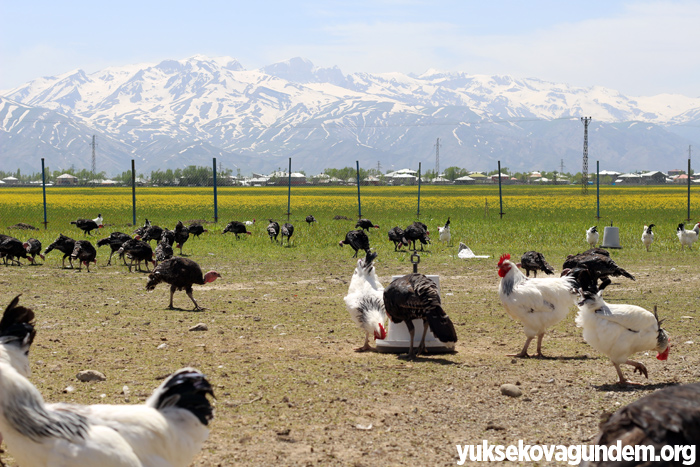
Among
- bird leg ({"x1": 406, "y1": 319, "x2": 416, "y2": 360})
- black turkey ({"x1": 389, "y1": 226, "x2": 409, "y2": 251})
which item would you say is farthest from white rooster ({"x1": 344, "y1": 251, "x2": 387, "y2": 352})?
black turkey ({"x1": 389, "y1": 226, "x2": 409, "y2": 251})

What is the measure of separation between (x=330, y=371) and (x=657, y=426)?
17.0ft

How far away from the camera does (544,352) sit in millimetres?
10352

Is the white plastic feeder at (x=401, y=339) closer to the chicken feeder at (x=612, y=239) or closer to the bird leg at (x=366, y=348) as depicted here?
the bird leg at (x=366, y=348)

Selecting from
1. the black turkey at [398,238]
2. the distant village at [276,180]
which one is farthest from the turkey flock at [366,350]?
the distant village at [276,180]

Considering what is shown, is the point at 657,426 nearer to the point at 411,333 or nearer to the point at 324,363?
the point at 324,363

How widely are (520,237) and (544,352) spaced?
2012cm

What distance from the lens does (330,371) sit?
8.86 m

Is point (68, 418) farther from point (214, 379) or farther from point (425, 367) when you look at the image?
point (425, 367)

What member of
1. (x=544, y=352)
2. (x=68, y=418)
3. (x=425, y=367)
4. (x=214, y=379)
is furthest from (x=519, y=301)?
(x=68, y=418)

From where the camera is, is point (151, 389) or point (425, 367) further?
point (425, 367)

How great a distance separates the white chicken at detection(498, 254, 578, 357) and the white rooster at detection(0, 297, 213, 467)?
637 cm

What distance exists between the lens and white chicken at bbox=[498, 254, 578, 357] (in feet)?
33.3

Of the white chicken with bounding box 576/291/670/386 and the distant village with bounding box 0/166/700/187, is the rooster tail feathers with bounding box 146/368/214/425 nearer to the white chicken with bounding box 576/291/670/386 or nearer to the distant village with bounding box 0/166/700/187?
the white chicken with bounding box 576/291/670/386

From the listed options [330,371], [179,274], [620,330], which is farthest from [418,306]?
[179,274]
